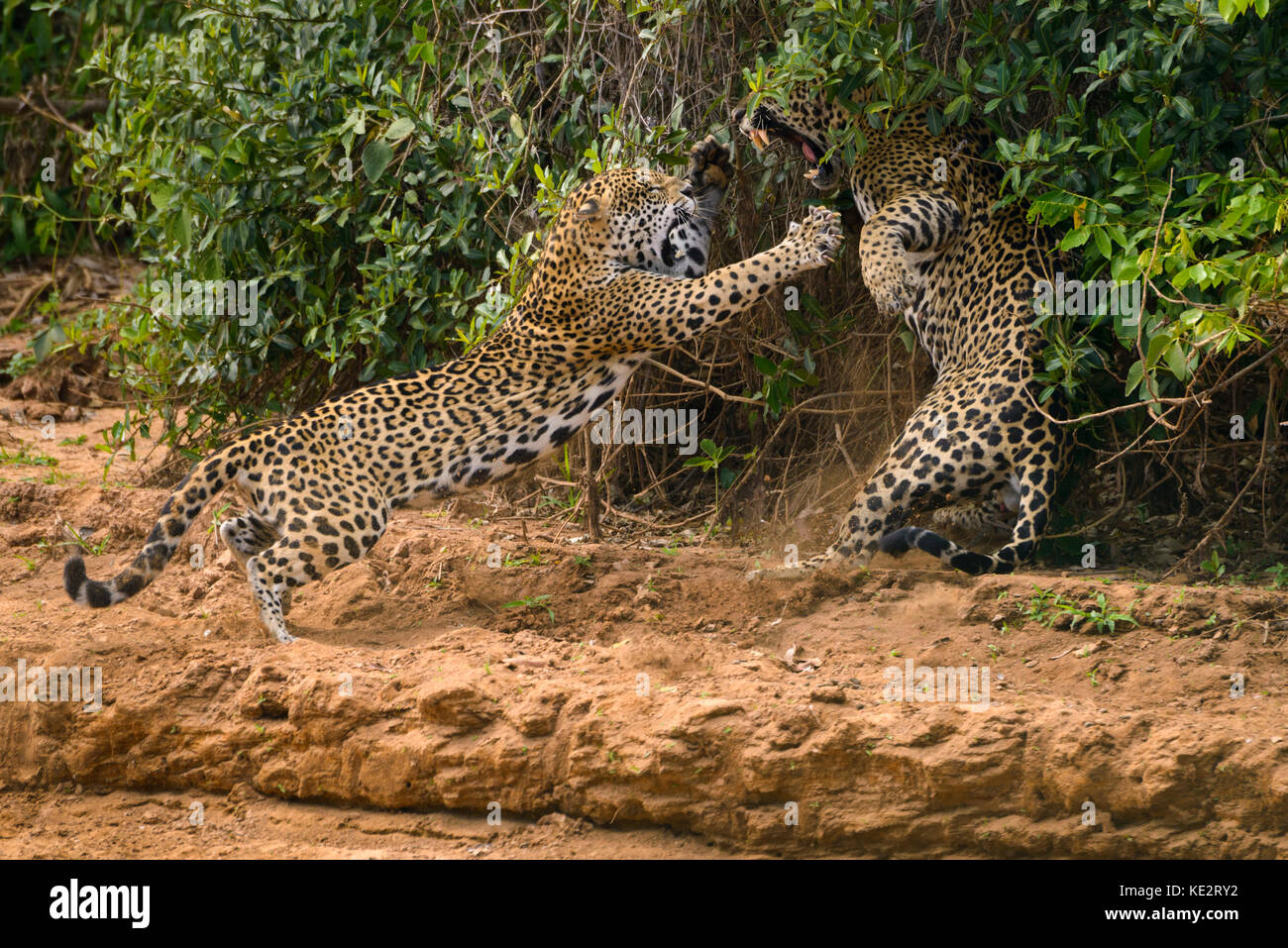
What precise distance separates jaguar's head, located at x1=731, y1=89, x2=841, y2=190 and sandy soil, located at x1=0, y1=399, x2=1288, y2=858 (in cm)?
203

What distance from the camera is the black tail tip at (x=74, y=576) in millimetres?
5707

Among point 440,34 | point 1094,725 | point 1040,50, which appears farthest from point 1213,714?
point 440,34

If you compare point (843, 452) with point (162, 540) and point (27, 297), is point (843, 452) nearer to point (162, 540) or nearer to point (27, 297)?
point (162, 540)

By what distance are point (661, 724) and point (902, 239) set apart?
9.05ft

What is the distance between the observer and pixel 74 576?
5.73 m

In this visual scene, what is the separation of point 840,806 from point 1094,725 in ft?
3.04

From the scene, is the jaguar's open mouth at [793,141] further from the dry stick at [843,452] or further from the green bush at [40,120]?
the green bush at [40,120]

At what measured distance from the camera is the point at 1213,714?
4891mm

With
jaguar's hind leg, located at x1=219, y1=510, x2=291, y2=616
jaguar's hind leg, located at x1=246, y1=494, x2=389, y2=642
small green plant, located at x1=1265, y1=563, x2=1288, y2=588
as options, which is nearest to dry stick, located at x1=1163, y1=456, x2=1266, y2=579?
small green plant, located at x1=1265, y1=563, x2=1288, y2=588

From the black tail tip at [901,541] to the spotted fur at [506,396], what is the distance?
1.25 meters

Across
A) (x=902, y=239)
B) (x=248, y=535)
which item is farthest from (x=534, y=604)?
(x=902, y=239)

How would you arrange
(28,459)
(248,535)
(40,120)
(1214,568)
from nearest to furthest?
(1214,568), (248,535), (28,459), (40,120)

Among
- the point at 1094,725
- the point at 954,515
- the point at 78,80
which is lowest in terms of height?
the point at 1094,725
